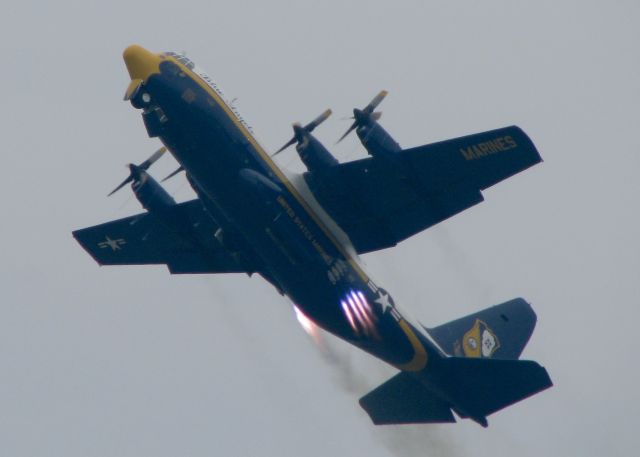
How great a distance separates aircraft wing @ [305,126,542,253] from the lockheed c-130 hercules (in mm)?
40

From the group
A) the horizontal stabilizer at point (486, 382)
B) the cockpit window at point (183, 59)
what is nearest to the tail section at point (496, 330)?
the horizontal stabilizer at point (486, 382)

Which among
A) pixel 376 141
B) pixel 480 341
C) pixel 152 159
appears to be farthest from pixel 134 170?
pixel 480 341

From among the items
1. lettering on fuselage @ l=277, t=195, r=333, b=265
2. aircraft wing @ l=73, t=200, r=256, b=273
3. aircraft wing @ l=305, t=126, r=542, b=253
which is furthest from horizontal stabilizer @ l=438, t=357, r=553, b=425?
aircraft wing @ l=73, t=200, r=256, b=273

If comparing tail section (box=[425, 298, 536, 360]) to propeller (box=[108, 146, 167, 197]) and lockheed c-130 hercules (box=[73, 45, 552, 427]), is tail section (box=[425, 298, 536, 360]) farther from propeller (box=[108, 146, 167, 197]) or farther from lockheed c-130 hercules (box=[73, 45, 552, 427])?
propeller (box=[108, 146, 167, 197])

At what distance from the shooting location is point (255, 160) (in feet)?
124

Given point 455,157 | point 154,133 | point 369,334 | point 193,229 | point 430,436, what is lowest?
point 430,436

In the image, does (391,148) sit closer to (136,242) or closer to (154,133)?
(154,133)

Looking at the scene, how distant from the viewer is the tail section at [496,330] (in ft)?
140

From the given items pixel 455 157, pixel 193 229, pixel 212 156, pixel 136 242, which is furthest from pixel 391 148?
pixel 136 242

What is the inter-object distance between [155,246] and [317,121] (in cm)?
844

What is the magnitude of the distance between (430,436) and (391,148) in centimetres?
1002

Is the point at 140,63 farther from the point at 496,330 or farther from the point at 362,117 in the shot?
the point at 496,330

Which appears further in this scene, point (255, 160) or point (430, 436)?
point (430, 436)

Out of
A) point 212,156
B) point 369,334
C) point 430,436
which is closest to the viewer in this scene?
point 212,156
